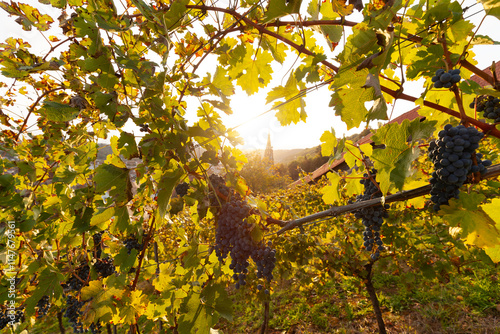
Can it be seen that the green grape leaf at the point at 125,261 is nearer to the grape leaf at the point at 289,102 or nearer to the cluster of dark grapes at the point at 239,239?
the cluster of dark grapes at the point at 239,239

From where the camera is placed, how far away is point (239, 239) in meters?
1.46

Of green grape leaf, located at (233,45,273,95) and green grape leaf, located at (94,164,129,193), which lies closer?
green grape leaf, located at (94,164,129,193)

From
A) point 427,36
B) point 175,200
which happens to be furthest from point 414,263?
point 175,200

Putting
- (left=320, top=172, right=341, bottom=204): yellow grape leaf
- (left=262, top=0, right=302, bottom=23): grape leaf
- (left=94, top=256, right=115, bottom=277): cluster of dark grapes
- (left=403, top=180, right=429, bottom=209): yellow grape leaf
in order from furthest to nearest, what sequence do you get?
1. (left=94, top=256, right=115, bottom=277): cluster of dark grapes
2. (left=320, top=172, right=341, bottom=204): yellow grape leaf
3. (left=403, top=180, right=429, bottom=209): yellow grape leaf
4. (left=262, top=0, right=302, bottom=23): grape leaf

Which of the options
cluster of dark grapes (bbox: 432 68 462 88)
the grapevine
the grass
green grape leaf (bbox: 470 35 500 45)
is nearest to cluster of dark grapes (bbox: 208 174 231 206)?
the grapevine

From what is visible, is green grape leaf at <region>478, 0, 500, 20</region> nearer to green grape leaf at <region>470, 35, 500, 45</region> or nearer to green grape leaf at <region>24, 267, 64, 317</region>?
green grape leaf at <region>470, 35, 500, 45</region>

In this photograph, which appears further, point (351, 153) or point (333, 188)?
point (333, 188)

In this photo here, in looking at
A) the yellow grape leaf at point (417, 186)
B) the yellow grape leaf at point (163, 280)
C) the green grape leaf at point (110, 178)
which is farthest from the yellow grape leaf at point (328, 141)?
the yellow grape leaf at point (163, 280)

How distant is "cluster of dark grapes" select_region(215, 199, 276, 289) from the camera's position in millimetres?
1455

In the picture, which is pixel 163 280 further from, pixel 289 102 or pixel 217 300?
pixel 289 102

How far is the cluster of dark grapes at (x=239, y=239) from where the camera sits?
1455 millimetres

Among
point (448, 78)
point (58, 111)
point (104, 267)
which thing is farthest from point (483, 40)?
point (104, 267)

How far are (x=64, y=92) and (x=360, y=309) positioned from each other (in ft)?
18.5

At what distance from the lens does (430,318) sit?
371 centimetres
